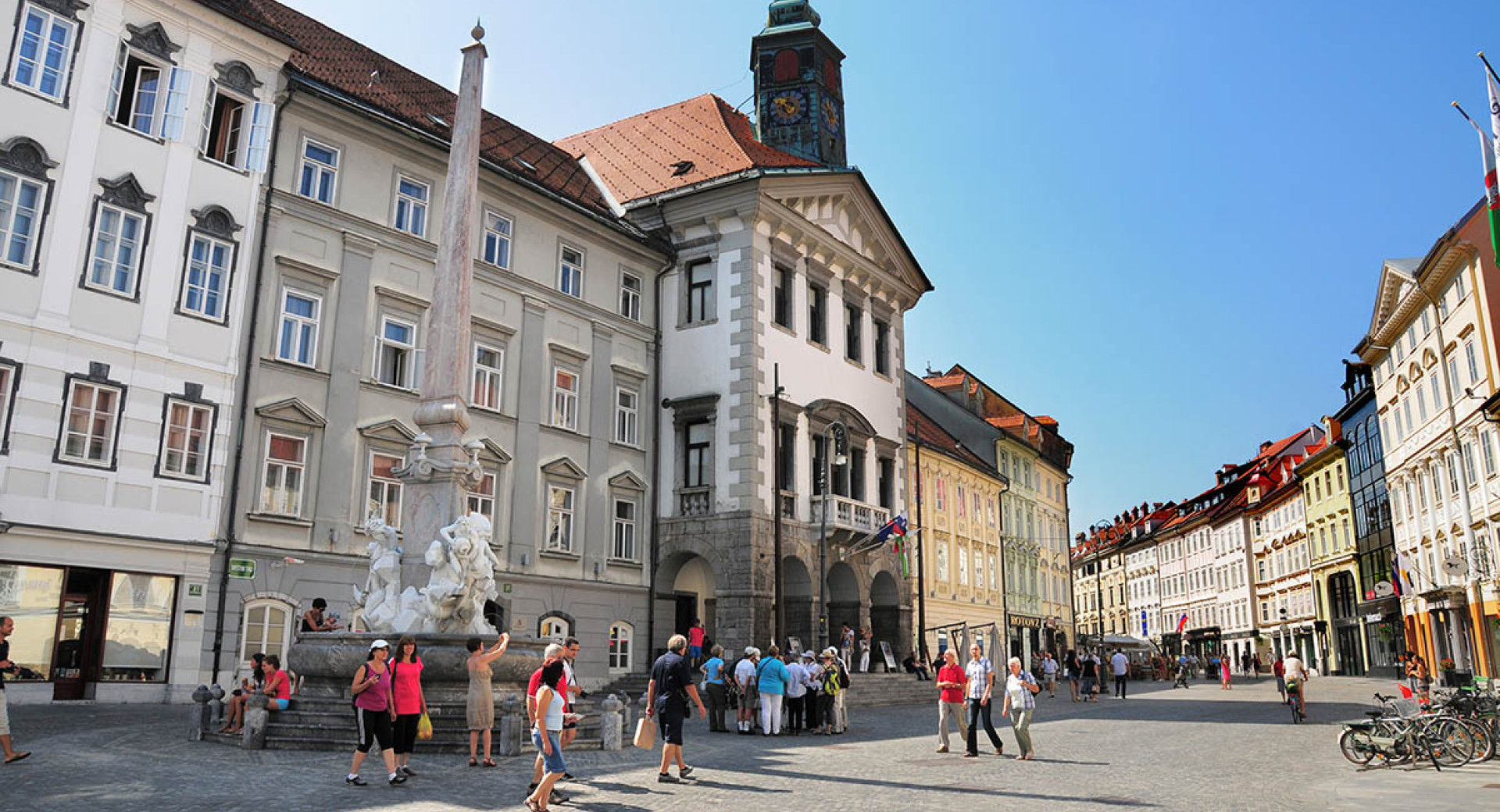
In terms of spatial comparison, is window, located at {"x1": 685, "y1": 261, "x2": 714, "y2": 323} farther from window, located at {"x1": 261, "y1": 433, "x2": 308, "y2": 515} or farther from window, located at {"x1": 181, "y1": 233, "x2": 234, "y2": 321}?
window, located at {"x1": 181, "y1": 233, "x2": 234, "y2": 321}

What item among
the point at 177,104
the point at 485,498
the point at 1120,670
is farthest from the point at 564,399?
the point at 1120,670

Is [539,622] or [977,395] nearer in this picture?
[539,622]

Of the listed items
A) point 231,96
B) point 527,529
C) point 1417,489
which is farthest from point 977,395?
point 231,96

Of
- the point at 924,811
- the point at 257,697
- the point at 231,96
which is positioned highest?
the point at 231,96

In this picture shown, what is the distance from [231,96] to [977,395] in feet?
146

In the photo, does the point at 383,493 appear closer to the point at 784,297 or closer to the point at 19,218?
the point at 19,218

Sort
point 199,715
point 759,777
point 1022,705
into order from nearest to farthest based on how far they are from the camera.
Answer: point 759,777, point 199,715, point 1022,705

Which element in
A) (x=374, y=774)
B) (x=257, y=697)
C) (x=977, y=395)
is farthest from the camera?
(x=977, y=395)

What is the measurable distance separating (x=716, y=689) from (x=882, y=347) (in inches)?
864

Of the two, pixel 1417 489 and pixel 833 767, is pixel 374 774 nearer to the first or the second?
pixel 833 767

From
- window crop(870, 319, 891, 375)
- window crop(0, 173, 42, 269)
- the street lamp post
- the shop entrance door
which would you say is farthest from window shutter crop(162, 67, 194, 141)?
window crop(870, 319, 891, 375)

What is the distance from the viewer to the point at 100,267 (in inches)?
800

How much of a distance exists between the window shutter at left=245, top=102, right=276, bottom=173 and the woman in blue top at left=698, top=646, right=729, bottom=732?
13680 mm

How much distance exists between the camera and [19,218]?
760 inches
